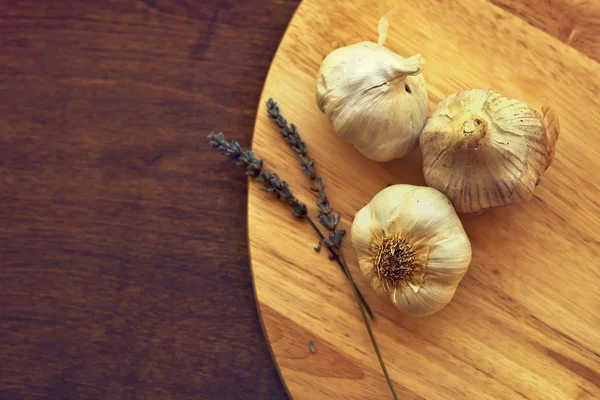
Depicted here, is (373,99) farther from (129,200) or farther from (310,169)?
(129,200)

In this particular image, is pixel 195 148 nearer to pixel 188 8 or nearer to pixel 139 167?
pixel 139 167

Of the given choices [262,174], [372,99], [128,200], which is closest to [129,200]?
[128,200]

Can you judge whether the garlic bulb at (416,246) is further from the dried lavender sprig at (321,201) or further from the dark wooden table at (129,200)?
the dark wooden table at (129,200)

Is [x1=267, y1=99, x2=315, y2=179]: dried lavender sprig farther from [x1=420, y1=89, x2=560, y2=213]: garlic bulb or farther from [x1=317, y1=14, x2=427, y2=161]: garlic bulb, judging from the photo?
[x1=420, y1=89, x2=560, y2=213]: garlic bulb

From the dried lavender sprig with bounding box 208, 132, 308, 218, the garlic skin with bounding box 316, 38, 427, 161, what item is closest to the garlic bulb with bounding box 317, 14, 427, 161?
the garlic skin with bounding box 316, 38, 427, 161

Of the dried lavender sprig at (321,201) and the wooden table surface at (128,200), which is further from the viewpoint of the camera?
the wooden table surface at (128,200)

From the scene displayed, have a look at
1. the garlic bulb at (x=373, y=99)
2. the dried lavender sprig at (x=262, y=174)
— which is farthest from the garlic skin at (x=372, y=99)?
the dried lavender sprig at (x=262, y=174)
